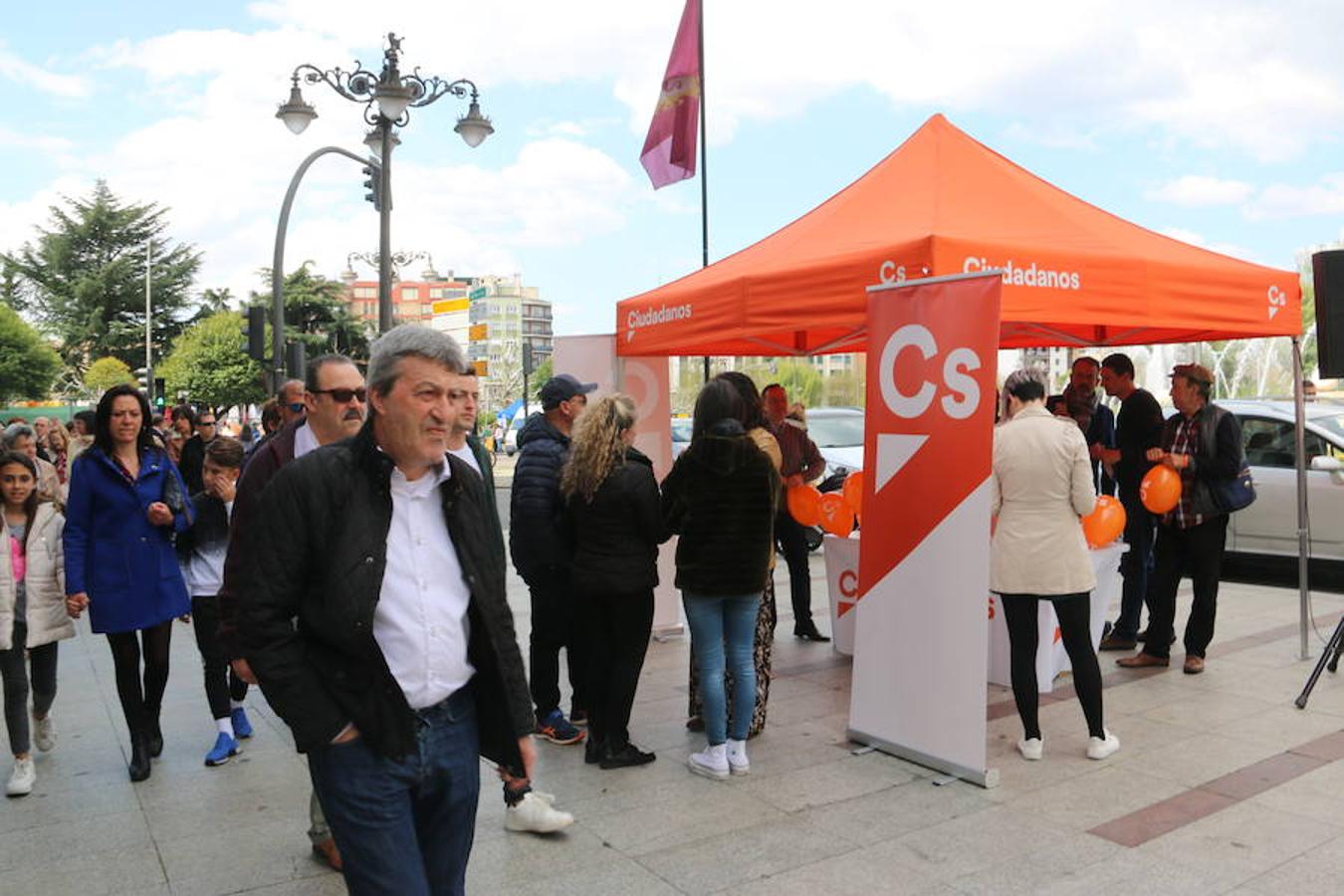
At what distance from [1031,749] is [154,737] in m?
4.17

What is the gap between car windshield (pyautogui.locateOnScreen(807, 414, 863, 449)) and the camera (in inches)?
559

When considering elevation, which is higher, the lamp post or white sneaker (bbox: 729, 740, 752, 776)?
the lamp post

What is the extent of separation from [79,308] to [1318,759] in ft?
233

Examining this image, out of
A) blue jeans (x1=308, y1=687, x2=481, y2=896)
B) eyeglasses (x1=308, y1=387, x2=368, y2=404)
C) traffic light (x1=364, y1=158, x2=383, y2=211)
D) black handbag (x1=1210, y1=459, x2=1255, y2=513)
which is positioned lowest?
blue jeans (x1=308, y1=687, x2=481, y2=896)

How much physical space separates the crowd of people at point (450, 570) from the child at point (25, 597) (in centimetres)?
1

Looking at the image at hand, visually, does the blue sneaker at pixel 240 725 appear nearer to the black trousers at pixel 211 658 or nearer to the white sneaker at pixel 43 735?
the black trousers at pixel 211 658

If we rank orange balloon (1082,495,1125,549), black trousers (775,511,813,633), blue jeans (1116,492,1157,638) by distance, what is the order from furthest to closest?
black trousers (775,511,813,633) < blue jeans (1116,492,1157,638) < orange balloon (1082,495,1125,549)

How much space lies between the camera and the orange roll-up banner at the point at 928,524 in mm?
4535

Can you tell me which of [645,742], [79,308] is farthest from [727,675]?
[79,308]

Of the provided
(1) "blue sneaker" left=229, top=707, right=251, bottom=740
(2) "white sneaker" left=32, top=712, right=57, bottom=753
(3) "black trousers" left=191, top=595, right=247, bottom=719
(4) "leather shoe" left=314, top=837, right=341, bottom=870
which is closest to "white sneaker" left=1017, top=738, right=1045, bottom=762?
(4) "leather shoe" left=314, top=837, right=341, bottom=870

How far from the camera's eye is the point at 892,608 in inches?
195

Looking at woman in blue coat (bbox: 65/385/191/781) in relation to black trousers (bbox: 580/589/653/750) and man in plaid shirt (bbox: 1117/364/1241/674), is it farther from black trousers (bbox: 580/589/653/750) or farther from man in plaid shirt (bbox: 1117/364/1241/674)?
man in plaid shirt (bbox: 1117/364/1241/674)

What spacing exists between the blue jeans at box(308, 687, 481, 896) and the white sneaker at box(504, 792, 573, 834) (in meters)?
1.80

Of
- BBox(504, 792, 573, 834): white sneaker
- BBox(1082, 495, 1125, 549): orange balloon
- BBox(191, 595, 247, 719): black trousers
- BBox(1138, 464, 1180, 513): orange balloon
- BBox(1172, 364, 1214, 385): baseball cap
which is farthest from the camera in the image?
BBox(1172, 364, 1214, 385): baseball cap
